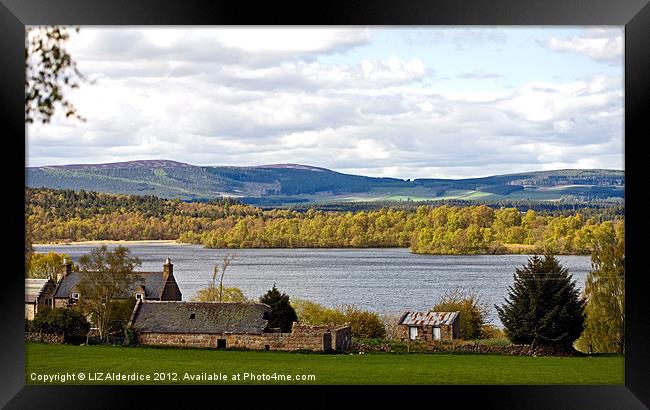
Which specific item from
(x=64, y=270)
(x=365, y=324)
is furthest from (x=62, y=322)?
(x=365, y=324)

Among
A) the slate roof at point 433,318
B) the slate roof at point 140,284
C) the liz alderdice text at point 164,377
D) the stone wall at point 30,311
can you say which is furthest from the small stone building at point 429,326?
the stone wall at point 30,311

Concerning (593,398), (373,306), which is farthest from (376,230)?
(593,398)

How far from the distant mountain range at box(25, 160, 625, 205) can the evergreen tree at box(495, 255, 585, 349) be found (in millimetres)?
612

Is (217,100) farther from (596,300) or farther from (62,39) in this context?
(596,300)

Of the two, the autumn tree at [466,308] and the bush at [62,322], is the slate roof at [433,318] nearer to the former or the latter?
the autumn tree at [466,308]

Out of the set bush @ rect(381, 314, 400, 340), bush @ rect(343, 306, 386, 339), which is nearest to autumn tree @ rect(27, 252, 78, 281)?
bush @ rect(343, 306, 386, 339)

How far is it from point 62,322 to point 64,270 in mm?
428

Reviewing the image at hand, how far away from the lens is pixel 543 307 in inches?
260

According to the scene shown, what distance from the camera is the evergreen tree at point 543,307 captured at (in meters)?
6.56

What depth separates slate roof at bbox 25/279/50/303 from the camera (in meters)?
6.59

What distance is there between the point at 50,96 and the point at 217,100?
132cm

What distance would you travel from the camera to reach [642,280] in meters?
5.31

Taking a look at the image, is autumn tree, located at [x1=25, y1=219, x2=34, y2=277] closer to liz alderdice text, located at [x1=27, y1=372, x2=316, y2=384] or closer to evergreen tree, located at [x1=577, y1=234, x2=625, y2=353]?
liz alderdice text, located at [x1=27, y1=372, x2=316, y2=384]

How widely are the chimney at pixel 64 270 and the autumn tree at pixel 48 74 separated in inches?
45.7
